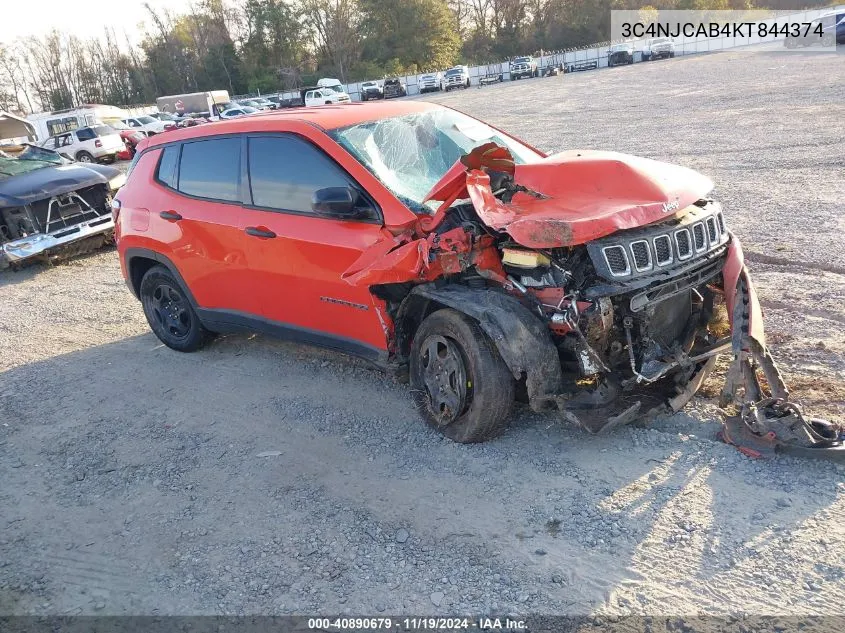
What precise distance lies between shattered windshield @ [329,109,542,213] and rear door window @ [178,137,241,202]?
97cm

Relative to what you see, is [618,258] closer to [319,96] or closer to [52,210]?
[52,210]

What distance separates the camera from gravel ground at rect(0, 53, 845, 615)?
290 cm

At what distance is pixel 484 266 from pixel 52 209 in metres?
8.60

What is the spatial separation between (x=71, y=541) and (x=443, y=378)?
2.20 meters

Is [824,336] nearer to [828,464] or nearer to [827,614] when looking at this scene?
[828,464]

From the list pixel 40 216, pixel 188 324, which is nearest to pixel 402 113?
pixel 188 324

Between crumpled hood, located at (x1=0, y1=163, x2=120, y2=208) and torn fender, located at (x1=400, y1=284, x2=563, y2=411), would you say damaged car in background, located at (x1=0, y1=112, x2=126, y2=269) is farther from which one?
torn fender, located at (x1=400, y1=284, x2=563, y2=411)

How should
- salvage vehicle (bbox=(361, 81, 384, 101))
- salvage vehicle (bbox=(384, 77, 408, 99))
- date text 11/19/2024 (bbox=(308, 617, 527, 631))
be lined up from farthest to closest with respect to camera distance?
salvage vehicle (bbox=(384, 77, 408, 99))
salvage vehicle (bbox=(361, 81, 384, 101))
date text 11/19/2024 (bbox=(308, 617, 527, 631))

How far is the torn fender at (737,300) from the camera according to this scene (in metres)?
3.53

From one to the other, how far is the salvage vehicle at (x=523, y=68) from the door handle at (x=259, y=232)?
2066 inches

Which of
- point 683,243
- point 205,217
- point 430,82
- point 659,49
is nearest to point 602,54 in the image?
point 659,49

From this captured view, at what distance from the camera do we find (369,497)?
3680 mm

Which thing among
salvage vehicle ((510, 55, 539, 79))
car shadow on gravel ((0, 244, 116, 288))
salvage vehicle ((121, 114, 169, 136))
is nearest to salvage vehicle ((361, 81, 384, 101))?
salvage vehicle ((510, 55, 539, 79))

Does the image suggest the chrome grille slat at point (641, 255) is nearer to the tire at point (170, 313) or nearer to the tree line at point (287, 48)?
the tire at point (170, 313)
